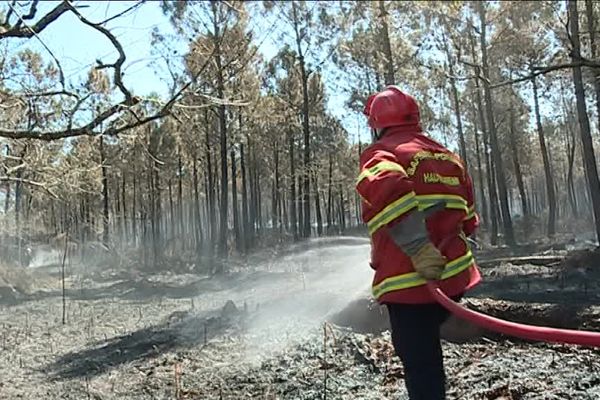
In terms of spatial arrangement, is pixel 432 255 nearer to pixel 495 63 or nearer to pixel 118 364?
pixel 118 364

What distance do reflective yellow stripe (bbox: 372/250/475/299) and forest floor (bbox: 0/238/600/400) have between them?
1.96m

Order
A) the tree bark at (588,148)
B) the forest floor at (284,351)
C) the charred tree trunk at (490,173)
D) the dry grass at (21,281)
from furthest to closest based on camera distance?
the charred tree trunk at (490,173) < the dry grass at (21,281) < the tree bark at (588,148) < the forest floor at (284,351)

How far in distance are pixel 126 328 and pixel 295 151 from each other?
77.2 ft

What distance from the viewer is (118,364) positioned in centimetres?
709

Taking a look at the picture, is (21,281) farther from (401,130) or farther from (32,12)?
(401,130)

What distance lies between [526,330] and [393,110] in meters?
1.10

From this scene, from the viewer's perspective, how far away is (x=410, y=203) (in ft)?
7.84

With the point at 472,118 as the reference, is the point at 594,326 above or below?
below

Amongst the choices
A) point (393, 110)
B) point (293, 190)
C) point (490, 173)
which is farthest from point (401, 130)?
point (490, 173)

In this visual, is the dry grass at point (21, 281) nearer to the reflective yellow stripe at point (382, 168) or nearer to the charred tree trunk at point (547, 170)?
the reflective yellow stripe at point (382, 168)

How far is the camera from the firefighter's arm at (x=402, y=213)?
2375 millimetres

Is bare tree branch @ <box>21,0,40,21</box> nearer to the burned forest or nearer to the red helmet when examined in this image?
the burned forest

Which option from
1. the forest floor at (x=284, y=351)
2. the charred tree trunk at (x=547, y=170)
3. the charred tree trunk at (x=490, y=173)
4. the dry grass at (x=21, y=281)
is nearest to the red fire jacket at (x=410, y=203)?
the forest floor at (x=284, y=351)

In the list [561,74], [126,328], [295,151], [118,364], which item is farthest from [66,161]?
[295,151]
